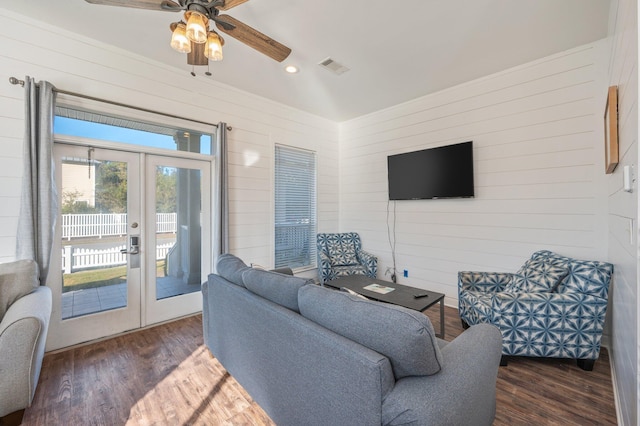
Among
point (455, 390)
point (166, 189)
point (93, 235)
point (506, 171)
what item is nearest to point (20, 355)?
point (93, 235)

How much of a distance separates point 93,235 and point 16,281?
2.54 feet

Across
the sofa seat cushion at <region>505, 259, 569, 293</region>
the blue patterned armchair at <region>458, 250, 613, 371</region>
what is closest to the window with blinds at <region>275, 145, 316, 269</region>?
the blue patterned armchair at <region>458, 250, 613, 371</region>

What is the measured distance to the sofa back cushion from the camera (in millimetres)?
2238

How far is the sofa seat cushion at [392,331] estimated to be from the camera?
111 centimetres

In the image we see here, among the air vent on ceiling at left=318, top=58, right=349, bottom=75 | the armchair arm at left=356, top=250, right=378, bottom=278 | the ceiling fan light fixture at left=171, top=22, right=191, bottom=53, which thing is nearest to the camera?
the ceiling fan light fixture at left=171, top=22, right=191, bottom=53

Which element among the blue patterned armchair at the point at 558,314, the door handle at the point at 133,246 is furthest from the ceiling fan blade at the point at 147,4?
the blue patterned armchair at the point at 558,314

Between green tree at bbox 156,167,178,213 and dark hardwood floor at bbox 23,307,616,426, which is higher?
green tree at bbox 156,167,178,213

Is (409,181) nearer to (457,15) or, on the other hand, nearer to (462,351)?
(457,15)

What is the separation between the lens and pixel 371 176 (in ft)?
15.7

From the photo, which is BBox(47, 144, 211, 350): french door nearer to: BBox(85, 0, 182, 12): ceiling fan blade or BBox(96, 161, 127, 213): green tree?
BBox(96, 161, 127, 213): green tree

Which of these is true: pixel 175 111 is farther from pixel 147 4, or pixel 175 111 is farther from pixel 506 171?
pixel 506 171

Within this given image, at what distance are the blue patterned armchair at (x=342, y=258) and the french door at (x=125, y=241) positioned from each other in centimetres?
176

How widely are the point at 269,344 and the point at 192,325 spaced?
Answer: 83.3 inches

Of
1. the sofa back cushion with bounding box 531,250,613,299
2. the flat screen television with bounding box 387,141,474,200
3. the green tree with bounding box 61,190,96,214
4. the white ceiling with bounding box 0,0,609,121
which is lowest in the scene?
the sofa back cushion with bounding box 531,250,613,299
